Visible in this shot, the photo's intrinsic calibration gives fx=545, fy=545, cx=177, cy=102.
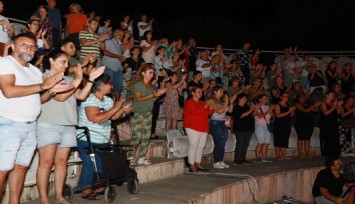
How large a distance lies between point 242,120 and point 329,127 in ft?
8.48

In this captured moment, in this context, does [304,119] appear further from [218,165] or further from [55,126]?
[55,126]

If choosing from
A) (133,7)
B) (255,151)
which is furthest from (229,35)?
(255,151)

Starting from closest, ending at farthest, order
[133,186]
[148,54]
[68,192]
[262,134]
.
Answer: [68,192] < [133,186] < [148,54] < [262,134]

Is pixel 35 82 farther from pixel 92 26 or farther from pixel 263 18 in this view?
pixel 263 18

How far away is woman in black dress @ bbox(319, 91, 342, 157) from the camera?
1215cm

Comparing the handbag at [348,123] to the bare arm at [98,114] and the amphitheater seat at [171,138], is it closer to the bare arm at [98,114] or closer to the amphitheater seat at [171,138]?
the amphitheater seat at [171,138]

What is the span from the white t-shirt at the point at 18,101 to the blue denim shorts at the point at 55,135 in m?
0.55

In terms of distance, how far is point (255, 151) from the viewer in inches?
472

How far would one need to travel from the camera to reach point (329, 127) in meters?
12.2

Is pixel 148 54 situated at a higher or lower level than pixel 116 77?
higher

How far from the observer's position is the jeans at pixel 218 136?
10.2m

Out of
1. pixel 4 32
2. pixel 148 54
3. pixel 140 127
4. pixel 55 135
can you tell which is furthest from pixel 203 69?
pixel 55 135

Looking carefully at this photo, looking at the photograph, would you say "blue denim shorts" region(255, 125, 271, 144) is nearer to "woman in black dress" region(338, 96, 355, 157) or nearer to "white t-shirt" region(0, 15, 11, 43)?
"woman in black dress" region(338, 96, 355, 157)

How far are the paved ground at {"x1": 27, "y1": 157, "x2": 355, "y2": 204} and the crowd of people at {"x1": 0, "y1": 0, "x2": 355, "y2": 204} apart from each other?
11.7 inches
